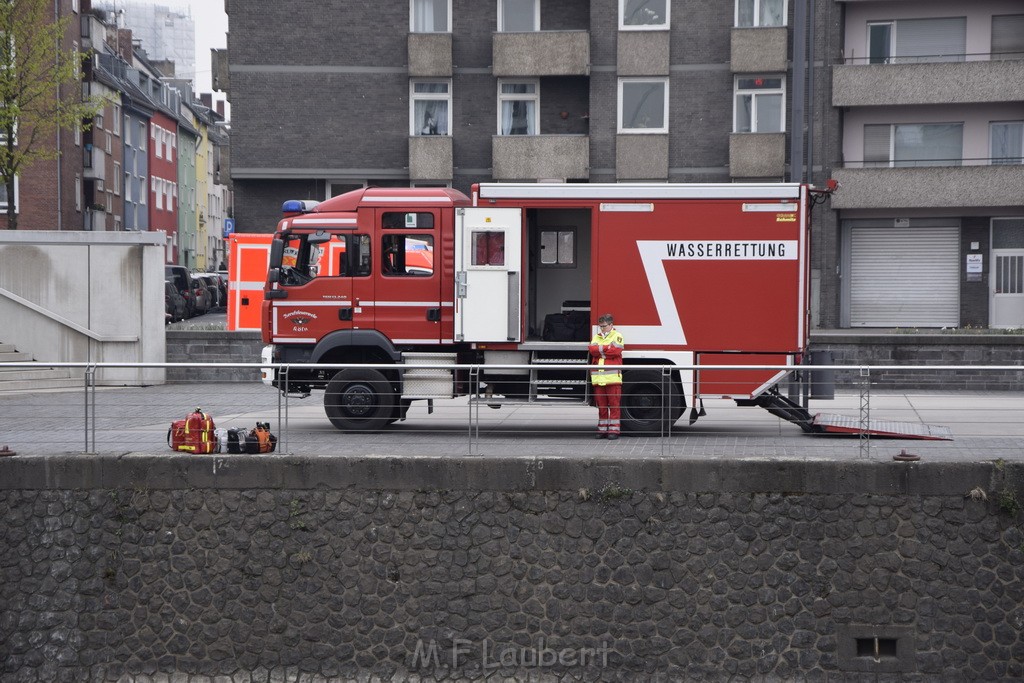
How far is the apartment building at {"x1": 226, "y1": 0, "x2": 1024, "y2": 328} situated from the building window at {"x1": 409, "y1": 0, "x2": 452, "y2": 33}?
0.06m

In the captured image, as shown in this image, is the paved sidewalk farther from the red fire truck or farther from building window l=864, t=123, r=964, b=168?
building window l=864, t=123, r=964, b=168

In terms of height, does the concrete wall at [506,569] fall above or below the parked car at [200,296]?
below

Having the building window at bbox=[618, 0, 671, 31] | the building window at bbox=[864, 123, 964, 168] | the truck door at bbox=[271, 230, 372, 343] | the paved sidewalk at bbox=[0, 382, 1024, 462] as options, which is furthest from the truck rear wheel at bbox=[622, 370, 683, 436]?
the building window at bbox=[864, 123, 964, 168]

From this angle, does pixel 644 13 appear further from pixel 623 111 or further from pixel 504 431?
pixel 504 431

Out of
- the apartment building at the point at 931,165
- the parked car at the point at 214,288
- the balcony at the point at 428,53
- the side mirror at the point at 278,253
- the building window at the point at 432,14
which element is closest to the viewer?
the side mirror at the point at 278,253

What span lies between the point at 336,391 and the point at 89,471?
13.2 ft

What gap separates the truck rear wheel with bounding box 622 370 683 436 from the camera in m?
12.8

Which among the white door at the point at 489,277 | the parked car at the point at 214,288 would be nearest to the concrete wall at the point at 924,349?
the white door at the point at 489,277

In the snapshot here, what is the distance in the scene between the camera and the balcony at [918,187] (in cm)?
3544

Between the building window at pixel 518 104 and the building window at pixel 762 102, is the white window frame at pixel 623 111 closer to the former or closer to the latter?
the building window at pixel 762 102

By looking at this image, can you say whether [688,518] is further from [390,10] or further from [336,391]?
[390,10]

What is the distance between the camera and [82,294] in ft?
74.9

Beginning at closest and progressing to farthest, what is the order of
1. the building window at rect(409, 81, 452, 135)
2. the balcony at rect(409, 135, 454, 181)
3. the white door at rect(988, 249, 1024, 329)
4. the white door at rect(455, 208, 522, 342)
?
the white door at rect(455, 208, 522, 342) → the balcony at rect(409, 135, 454, 181) → the building window at rect(409, 81, 452, 135) → the white door at rect(988, 249, 1024, 329)

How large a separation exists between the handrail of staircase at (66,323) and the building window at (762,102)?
1907 cm
